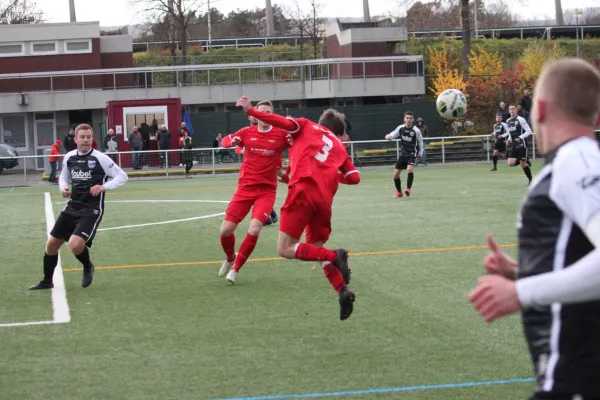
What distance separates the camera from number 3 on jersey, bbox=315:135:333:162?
28.2 ft

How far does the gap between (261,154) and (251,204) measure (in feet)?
1.91

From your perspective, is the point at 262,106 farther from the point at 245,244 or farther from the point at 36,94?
the point at 36,94

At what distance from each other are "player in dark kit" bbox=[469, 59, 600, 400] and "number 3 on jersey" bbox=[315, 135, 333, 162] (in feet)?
17.3

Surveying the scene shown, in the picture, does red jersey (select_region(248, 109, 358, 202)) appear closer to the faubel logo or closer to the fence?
the faubel logo

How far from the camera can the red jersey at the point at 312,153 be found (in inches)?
336

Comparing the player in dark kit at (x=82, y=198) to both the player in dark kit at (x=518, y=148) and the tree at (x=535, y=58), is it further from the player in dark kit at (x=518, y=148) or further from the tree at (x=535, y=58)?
the tree at (x=535, y=58)

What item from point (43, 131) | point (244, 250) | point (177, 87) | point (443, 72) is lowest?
point (244, 250)

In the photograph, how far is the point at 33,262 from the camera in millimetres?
12688

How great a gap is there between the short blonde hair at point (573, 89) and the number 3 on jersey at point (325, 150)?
5348 millimetres

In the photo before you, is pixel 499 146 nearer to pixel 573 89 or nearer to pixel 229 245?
pixel 229 245

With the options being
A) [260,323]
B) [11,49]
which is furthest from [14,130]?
[260,323]

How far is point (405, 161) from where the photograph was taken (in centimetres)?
2123

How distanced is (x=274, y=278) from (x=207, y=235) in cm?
447

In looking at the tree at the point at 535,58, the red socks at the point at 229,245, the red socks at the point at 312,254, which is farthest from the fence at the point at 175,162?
the red socks at the point at 312,254
